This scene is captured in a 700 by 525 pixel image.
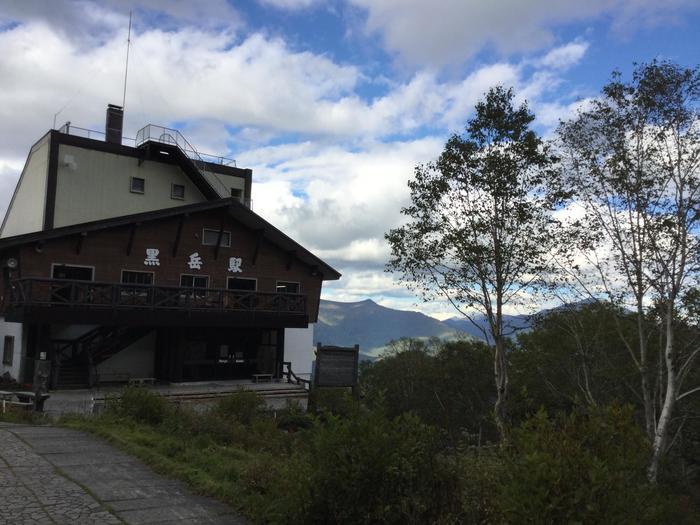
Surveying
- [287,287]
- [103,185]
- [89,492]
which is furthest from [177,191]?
[89,492]

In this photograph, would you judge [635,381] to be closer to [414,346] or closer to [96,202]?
[96,202]

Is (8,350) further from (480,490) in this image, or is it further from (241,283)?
(480,490)

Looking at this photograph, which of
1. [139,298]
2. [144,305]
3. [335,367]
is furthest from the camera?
[335,367]

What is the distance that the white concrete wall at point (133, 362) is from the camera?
77.5 ft

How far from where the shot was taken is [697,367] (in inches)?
1100

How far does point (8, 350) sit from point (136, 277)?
5.72 m

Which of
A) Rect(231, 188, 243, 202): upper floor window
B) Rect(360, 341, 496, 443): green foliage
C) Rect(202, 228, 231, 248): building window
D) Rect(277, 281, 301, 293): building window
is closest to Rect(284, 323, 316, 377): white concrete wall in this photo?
Rect(277, 281, 301, 293): building window

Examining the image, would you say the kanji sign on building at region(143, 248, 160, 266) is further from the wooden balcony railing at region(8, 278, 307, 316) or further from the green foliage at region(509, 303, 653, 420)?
the green foliage at region(509, 303, 653, 420)

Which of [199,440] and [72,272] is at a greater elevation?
[72,272]

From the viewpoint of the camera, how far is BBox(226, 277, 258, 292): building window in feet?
91.3

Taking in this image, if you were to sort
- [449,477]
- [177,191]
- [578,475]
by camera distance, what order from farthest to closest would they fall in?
[177,191] → [449,477] → [578,475]

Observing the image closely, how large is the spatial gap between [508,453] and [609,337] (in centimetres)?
2841

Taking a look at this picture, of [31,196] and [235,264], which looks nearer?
[235,264]

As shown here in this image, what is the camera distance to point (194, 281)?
87.0ft
